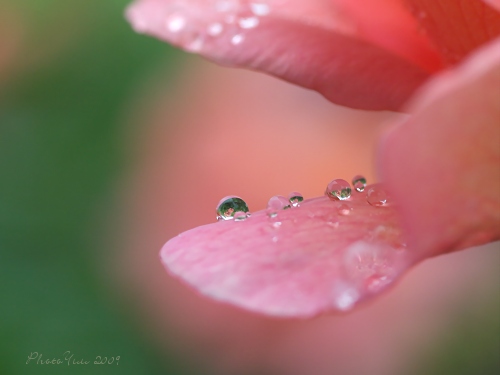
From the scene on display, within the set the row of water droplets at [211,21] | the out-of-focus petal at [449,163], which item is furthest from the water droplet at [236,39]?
the out-of-focus petal at [449,163]

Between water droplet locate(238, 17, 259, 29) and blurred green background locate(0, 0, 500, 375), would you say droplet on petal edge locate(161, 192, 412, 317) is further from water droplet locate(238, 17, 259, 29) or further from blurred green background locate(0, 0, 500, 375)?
blurred green background locate(0, 0, 500, 375)

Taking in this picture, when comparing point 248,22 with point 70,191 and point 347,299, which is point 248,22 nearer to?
point 347,299

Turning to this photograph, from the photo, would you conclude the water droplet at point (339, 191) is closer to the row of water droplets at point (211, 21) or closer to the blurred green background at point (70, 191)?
→ the row of water droplets at point (211, 21)

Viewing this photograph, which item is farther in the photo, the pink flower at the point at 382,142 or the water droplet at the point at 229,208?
the water droplet at the point at 229,208

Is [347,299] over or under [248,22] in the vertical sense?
under

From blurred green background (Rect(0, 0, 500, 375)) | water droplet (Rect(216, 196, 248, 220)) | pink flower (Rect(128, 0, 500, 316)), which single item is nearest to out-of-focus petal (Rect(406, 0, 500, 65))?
pink flower (Rect(128, 0, 500, 316))

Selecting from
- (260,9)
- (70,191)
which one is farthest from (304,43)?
(70,191)

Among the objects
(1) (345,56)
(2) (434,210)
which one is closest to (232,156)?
(1) (345,56)
